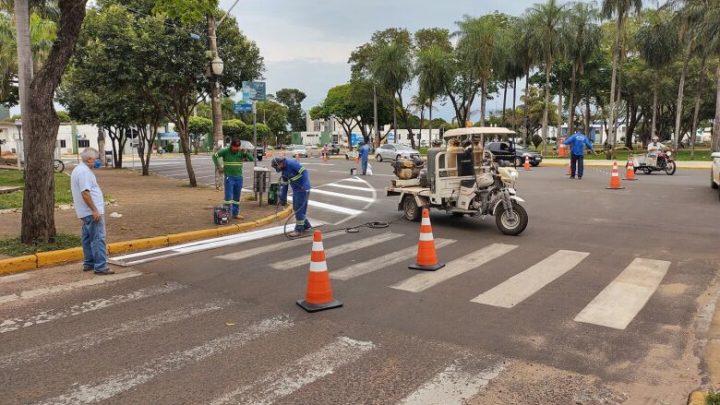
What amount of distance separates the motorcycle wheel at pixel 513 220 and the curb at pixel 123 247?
208 inches

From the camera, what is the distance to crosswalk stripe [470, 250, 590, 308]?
6.14 meters

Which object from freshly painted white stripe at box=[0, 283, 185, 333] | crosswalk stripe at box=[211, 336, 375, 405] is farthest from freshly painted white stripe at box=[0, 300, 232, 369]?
crosswalk stripe at box=[211, 336, 375, 405]

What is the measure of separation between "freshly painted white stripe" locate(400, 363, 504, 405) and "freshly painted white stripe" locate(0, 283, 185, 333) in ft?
12.7

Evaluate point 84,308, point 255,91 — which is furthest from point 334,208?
point 84,308

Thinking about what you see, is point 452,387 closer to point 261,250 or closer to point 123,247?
point 261,250

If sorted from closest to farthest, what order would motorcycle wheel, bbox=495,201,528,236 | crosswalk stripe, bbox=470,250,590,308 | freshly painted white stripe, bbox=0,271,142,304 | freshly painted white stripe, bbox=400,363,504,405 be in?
freshly painted white stripe, bbox=400,363,504,405
crosswalk stripe, bbox=470,250,590,308
freshly painted white stripe, bbox=0,271,142,304
motorcycle wheel, bbox=495,201,528,236

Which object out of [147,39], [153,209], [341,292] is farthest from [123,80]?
[341,292]

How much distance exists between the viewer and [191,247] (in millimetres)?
9617

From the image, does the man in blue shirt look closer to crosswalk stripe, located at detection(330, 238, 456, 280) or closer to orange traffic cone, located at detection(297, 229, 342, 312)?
crosswalk stripe, located at detection(330, 238, 456, 280)

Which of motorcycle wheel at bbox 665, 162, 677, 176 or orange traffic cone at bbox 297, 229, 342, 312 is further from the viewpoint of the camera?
motorcycle wheel at bbox 665, 162, 677, 176

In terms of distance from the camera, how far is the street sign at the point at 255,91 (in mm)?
17203

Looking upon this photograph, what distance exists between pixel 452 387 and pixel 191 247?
671cm

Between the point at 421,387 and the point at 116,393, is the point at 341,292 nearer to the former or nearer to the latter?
the point at 421,387

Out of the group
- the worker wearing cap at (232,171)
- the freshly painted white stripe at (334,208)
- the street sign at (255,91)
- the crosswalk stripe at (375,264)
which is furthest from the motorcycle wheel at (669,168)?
the worker wearing cap at (232,171)
